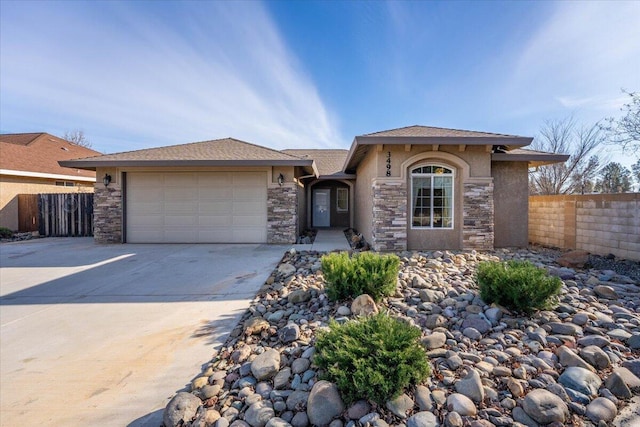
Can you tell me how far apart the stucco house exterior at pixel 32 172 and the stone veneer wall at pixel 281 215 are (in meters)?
8.75

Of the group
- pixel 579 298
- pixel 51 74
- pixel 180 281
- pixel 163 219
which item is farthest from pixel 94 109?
pixel 579 298

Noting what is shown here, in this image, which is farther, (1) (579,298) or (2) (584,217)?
(2) (584,217)

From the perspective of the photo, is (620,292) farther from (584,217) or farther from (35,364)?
(35,364)

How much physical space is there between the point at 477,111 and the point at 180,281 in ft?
55.6

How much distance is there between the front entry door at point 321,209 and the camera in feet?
51.9

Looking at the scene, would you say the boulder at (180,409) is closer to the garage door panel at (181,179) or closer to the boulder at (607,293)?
the boulder at (607,293)

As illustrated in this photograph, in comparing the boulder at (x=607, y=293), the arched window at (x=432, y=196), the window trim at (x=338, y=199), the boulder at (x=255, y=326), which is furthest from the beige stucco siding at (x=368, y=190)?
the boulder at (x=255, y=326)

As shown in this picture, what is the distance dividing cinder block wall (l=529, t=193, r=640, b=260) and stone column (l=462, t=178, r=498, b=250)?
94.9 inches

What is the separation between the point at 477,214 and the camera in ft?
26.2

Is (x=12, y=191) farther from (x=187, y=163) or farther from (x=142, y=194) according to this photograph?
(x=187, y=163)

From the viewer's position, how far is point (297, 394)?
233 centimetres

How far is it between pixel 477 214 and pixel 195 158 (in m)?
8.78

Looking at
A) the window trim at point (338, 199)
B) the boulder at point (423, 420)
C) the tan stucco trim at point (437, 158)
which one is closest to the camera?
the boulder at point (423, 420)

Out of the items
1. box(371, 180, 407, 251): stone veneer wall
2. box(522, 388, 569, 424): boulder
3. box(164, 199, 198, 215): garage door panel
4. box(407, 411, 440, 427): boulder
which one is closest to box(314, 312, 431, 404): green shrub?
box(407, 411, 440, 427): boulder
